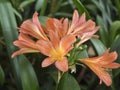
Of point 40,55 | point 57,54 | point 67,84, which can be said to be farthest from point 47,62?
point 40,55

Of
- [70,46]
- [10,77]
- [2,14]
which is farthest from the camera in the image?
[10,77]

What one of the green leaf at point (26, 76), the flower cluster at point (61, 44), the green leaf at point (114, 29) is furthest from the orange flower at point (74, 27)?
the green leaf at point (114, 29)

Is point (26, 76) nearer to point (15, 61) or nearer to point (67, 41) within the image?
point (15, 61)

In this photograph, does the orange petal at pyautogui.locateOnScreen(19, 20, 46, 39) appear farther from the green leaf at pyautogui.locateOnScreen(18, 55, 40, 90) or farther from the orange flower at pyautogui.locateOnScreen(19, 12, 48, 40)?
the green leaf at pyautogui.locateOnScreen(18, 55, 40, 90)

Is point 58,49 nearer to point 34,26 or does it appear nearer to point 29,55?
point 34,26

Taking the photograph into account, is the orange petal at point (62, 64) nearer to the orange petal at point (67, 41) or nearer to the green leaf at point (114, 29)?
the orange petal at point (67, 41)

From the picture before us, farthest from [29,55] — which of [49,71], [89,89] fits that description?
[89,89]
